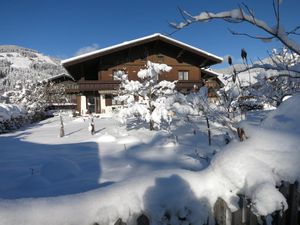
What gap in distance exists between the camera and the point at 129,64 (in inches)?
976

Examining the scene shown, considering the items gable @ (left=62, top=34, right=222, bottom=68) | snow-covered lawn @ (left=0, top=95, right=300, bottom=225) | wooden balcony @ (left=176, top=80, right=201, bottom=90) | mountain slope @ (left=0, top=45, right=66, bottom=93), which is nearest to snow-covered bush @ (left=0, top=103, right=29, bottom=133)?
gable @ (left=62, top=34, right=222, bottom=68)

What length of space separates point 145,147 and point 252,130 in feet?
20.7

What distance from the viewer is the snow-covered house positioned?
23219 mm

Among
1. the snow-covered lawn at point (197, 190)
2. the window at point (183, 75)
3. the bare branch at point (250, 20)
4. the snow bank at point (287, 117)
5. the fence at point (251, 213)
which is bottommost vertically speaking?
the fence at point (251, 213)

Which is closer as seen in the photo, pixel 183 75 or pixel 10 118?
pixel 10 118

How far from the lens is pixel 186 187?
2.37m

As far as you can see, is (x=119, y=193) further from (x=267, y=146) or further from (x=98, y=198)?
(x=267, y=146)

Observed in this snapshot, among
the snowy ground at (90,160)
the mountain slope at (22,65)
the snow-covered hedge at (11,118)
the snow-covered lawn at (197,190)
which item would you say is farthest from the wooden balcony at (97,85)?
the mountain slope at (22,65)

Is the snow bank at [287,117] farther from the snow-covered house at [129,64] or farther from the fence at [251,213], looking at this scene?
the snow-covered house at [129,64]

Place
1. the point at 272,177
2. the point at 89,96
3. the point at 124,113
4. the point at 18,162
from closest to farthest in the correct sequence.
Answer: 1. the point at 272,177
2. the point at 18,162
3. the point at 124,113
4. the point at 89,96

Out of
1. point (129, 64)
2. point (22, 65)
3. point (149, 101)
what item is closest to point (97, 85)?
point (129, 64)

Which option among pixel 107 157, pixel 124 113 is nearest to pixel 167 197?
pixel 107 157

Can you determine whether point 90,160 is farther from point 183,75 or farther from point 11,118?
Answer: point 183,75

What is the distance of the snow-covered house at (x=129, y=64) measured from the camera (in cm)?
2322
